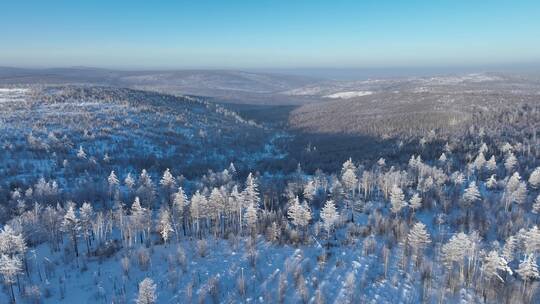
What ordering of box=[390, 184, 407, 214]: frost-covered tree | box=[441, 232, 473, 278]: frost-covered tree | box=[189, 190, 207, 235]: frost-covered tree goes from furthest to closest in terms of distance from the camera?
box=[390, 184, 407, 214]: frost-covered tree
box=[189, 190, 207, 235]: frost-covered tree
box=[441, 232, 473, 278]: frost-covered tree

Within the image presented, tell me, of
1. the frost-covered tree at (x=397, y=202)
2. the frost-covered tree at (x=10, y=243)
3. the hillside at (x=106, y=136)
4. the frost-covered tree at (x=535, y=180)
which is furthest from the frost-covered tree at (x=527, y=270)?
the hillside at (x=106, y=136)

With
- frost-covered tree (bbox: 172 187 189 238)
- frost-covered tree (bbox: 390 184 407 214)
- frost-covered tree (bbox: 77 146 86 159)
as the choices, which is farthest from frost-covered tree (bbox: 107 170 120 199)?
frost-covered tree (bbox: 390 184 407 214)

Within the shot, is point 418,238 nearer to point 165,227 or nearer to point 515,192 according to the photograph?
point 515,192

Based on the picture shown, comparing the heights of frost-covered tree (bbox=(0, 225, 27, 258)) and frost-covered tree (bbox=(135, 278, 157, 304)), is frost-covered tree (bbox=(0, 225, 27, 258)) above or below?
above

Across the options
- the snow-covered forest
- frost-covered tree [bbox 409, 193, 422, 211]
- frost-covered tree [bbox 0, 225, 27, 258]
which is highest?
frost-covered tree [bbox 0, 225, 27, 258]

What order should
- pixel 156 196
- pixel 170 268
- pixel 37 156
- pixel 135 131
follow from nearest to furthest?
pixel 170 268, pixel 156 196, pixel 37 156, pixel 135 131

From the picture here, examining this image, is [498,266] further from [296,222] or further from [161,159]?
[161,159]

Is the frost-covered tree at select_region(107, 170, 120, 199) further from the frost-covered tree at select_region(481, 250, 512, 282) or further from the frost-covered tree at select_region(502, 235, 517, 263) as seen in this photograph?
the frost-covered tree at select_region(502, 235, 517, 263)

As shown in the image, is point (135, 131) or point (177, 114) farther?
point (177, 114)

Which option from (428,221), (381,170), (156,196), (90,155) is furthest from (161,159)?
(428,221)

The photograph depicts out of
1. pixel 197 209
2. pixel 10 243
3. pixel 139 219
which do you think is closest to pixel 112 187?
pixel 139 219

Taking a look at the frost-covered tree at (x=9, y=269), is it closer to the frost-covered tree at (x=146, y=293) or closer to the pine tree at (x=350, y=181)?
the frost-covered tree at (x=146, y=293)
